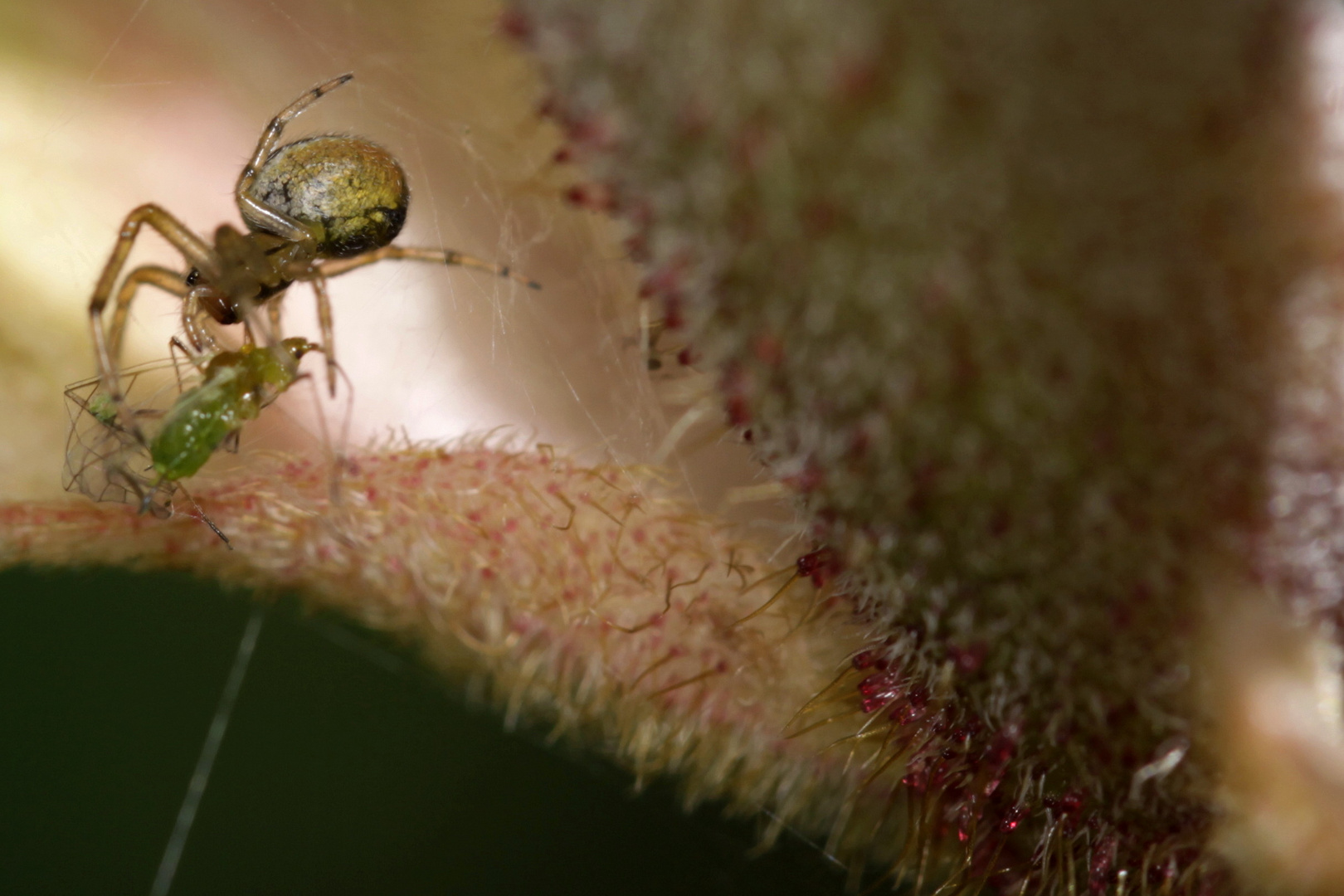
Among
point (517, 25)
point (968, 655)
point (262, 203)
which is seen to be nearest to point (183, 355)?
point (262, 203)

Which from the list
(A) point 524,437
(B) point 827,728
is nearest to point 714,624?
(B) point 827,728

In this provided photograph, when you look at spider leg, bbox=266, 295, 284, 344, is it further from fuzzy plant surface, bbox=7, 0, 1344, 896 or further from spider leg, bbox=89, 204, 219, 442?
fuzzy plant surface, bbox=7, 0, 1344, 896

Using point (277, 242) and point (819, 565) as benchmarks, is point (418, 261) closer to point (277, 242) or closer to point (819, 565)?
point (277, 242)

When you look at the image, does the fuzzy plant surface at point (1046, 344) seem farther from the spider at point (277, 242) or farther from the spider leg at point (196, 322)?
the spider leg at point (196, 322)

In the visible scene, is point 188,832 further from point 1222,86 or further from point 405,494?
point 1222,86

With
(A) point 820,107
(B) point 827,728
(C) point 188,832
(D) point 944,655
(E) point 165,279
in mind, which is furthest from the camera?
(C) point 188,832

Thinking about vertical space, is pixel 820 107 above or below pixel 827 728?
above

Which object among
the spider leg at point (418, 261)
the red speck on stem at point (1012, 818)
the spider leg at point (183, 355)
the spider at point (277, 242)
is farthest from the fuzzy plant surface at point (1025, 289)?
the spider leg at point (183, 355)
